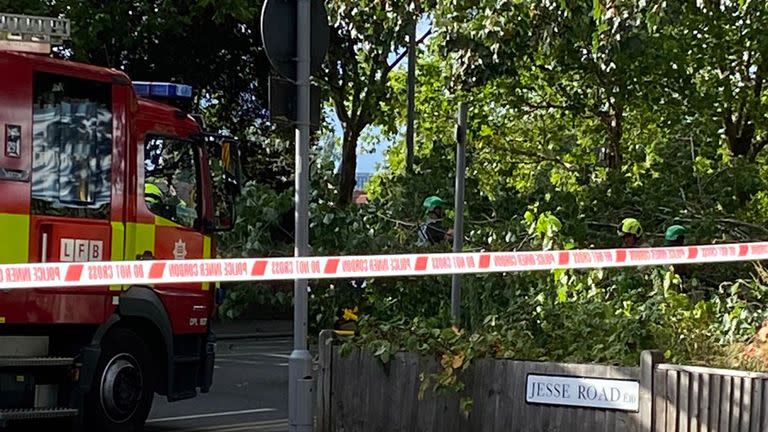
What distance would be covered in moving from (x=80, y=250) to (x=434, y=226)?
439 cm

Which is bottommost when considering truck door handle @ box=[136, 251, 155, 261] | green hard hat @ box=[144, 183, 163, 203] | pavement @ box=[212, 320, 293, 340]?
pavement @ box=[212, 320, 293, 340]

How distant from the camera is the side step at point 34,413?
8703mm

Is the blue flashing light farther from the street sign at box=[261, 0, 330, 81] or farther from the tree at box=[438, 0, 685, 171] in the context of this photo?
the street sign at box=[261, 0, 330, 81]

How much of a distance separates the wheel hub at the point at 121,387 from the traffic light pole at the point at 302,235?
242cm

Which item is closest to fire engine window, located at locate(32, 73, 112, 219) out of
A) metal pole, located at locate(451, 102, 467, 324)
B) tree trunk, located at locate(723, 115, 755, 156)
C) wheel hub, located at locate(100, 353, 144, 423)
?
wheel hub, located at locate(100, 353, 144, 423)

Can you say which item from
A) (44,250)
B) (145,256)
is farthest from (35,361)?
(145,256)

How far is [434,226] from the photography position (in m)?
12.3

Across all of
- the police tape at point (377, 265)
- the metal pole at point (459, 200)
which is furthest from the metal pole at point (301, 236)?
the metal pole at point (459, 200)

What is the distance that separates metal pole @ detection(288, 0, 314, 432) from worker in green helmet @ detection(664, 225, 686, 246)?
5046mm

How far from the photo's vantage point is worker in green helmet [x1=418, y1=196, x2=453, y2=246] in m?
12.1

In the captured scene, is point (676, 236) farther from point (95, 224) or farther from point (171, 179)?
point (95, 224)

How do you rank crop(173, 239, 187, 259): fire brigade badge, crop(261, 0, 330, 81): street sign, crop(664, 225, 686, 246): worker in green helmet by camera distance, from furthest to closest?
crop(664, 225, 686, 246): worker in green helmet, crop(173, 239, 187, 259): fire brigade badge, crop(261, 0, 330, 81): street sign

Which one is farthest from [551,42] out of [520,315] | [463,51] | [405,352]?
[405,352]

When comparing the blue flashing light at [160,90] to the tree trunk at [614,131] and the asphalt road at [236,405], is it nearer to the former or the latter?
the asphalt road at [236,405]
